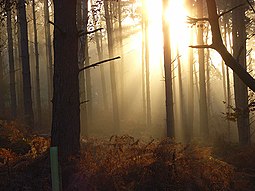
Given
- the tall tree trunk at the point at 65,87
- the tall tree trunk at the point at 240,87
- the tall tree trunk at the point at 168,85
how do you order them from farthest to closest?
1. the tall tree trunk at the point at 168,85
2. the tall tree trunk at the point at 240,87
3. the tall tree trunk at the point at 65,87

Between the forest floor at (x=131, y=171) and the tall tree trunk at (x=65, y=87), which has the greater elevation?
the tall tree trunk at (x=65, y=87)

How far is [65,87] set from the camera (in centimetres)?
654

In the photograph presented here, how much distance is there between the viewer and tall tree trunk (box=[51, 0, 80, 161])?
21.2ft

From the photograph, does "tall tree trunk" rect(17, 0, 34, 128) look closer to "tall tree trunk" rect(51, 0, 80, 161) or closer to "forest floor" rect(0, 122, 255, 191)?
"forest floor" rect(0, 122, 255, 191)

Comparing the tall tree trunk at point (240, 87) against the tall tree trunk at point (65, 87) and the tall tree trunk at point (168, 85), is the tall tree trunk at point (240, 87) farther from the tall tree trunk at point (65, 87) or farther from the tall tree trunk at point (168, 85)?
the tall tree trunk at point (65, 87)

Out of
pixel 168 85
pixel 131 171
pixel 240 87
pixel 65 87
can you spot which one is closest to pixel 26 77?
pixel 168 85

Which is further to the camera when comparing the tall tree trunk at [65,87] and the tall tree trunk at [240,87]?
the tall tree trunk at [240,87]

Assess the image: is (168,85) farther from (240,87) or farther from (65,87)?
(65,87)

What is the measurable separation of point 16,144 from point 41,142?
2.49ft

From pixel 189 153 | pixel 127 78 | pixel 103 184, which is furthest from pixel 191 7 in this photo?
pixel 127 78

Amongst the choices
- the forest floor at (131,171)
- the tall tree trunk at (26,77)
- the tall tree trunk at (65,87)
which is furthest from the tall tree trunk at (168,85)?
the tall tree trunk at (65,87)

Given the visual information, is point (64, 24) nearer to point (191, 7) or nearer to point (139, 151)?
point (139, 151)

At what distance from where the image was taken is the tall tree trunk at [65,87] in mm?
6469

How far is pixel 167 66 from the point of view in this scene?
15484mm
